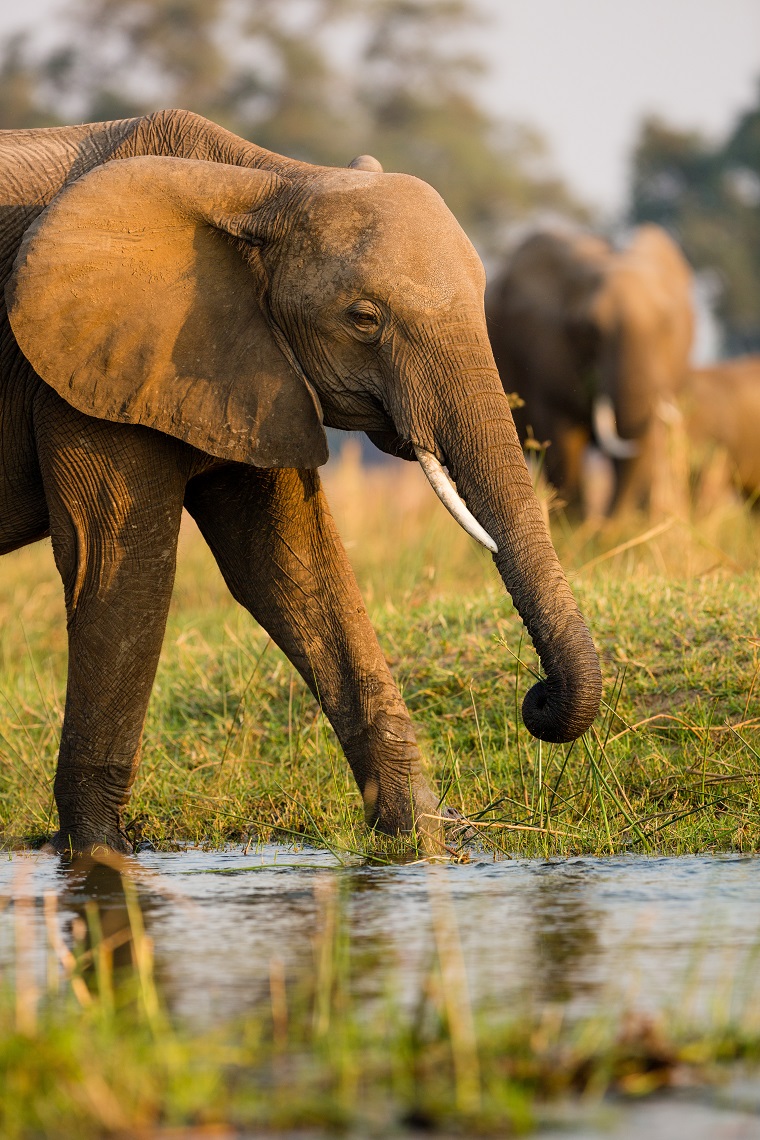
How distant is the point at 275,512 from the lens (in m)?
5.16

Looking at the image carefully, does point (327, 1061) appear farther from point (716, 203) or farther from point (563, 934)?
point (716, 203)

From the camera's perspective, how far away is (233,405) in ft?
15.9

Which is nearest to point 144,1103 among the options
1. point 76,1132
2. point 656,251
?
point 76,1132

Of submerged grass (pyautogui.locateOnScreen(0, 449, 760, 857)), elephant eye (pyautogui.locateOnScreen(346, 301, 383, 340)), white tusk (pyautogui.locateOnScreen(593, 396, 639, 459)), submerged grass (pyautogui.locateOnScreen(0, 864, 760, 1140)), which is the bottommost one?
submerged grass (pyautogui.locateOnScreen(0, 864, 760, 1140))

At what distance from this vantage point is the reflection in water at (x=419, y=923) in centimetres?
328

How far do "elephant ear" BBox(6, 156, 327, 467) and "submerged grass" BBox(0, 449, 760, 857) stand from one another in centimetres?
108

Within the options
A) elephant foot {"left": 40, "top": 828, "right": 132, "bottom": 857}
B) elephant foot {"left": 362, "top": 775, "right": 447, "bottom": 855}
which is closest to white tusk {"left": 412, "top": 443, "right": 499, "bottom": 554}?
elephant foot {"left": 362, "top": 775, "right": 447, "bottom": 855}

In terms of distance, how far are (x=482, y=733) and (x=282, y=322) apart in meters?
1.72

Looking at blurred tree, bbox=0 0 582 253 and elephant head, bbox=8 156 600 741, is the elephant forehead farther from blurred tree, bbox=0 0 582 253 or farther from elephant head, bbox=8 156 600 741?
blurred tree, bbox=0 0 582 253

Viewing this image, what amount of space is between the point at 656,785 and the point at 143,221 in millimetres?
2182

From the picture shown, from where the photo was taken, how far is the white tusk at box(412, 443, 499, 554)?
4535 mm

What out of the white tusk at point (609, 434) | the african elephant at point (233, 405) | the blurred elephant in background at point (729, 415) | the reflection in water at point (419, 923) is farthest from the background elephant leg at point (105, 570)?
the blurred elephant in background at point (729, 415)

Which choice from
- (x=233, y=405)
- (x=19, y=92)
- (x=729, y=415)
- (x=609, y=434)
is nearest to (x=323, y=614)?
(x=233, y=405)

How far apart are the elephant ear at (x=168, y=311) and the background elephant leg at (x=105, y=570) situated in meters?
0.15
